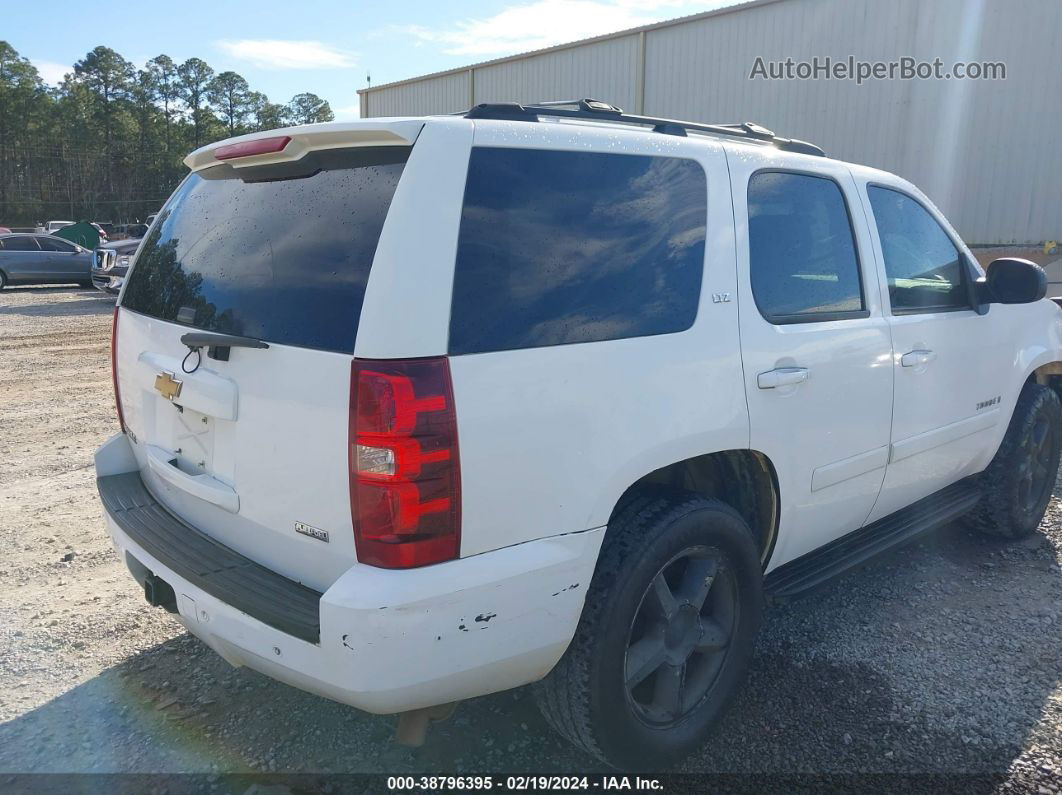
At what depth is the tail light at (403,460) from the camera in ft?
6.46

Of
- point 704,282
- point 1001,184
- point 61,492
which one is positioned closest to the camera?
point 704,282

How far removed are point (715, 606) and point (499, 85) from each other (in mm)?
21598

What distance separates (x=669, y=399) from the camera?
2.44 m

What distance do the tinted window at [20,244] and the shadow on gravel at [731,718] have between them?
2211 centimetres

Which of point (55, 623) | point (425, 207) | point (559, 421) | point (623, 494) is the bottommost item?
point (55, 623)

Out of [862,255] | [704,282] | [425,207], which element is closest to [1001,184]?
[862,255]

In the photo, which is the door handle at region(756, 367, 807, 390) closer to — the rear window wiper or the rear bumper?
the rear bumper

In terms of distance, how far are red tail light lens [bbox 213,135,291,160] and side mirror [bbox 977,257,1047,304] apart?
312 cm

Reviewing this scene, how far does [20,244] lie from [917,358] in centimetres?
2391

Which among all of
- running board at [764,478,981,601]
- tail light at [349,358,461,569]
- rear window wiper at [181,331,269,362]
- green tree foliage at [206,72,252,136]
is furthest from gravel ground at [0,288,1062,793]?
green tree foliage at [206,72,252,136]

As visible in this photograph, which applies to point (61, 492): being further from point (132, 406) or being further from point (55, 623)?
point (132, 406)

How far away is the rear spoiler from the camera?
2145 millimetres

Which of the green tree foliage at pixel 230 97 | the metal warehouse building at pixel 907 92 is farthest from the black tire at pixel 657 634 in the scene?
the green tree foliage at pixel 230 97

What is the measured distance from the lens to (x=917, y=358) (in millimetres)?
3449
